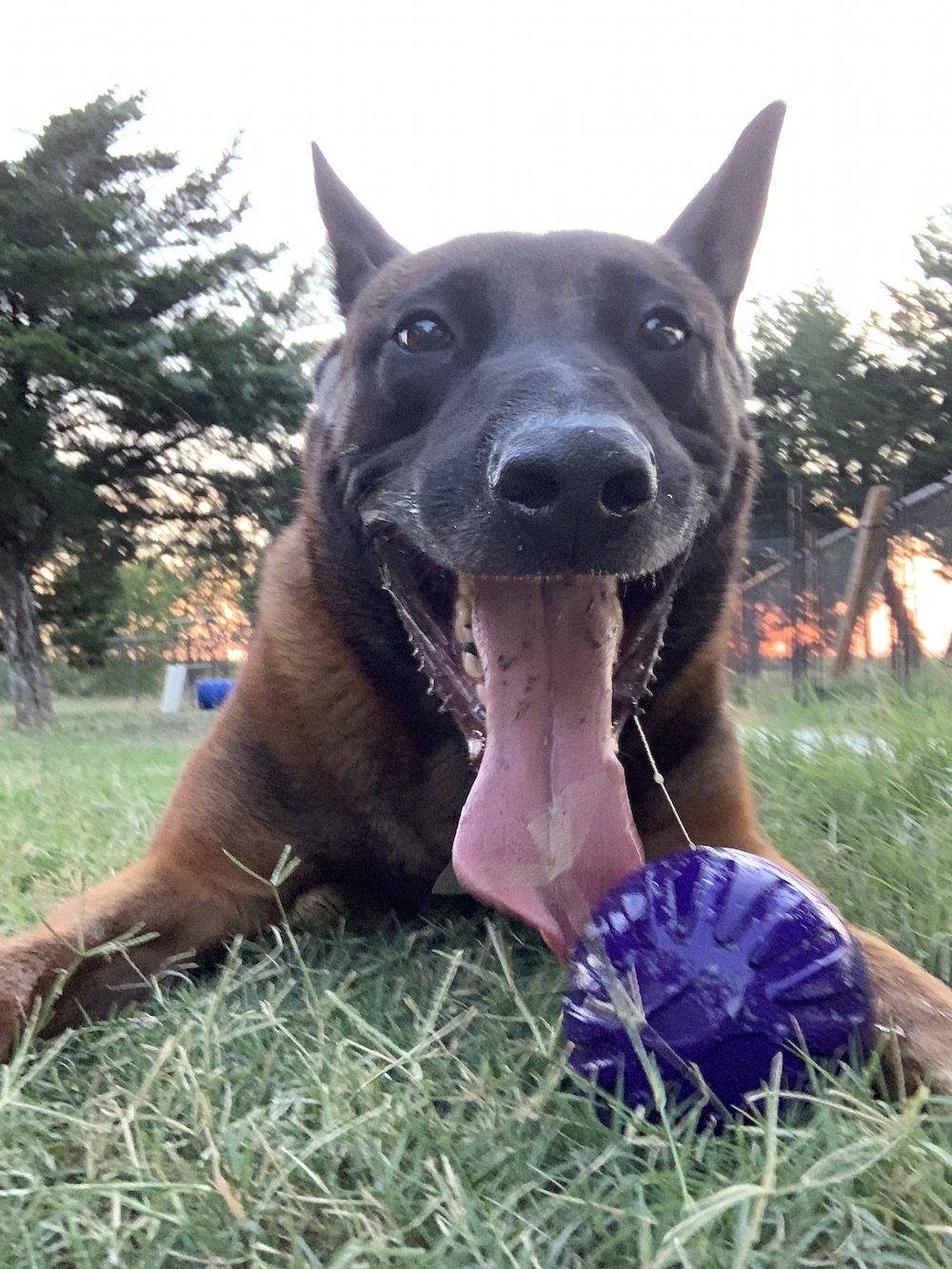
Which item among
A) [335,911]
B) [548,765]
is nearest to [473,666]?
[548,765]

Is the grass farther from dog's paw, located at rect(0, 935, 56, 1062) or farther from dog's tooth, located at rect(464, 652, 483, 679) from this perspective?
dog's tooth, located at rect(464, 652, 483, 679)

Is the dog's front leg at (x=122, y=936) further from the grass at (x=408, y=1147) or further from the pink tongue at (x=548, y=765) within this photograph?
the pink tongue at (x=548, y=765)

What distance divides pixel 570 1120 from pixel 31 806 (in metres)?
3.34

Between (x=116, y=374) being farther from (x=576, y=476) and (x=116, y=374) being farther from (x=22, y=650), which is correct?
(x=576, y=476)

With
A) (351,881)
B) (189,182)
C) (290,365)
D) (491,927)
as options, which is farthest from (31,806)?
(189,182)

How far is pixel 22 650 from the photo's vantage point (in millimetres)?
13977

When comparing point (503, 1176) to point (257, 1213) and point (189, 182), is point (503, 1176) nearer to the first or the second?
point (257, 1213)

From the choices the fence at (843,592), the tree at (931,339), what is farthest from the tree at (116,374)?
the tree at (931,339)

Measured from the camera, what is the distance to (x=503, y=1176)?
1.08 meters

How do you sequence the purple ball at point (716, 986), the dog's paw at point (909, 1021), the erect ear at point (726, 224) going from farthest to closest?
the erect ear at point (726, 224) → the dog's paw at point (909, 1021) → the purple ball at point (716, 986)

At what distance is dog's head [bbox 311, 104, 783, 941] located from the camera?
1598 millimetres

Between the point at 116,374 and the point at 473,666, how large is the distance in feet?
40.9

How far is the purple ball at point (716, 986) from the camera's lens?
1.13 m

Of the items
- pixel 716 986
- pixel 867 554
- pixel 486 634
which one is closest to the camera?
pixel 716 986
